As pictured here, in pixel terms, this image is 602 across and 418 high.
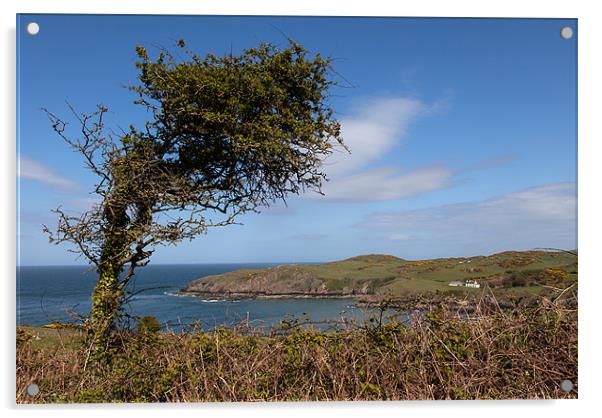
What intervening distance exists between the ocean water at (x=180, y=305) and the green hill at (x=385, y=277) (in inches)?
4.0

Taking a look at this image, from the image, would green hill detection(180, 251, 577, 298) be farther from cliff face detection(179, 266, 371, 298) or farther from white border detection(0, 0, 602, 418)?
white border detection(0, 0, 602, 418)

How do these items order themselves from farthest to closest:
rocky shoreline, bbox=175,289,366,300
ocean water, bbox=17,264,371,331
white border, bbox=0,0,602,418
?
rocky shoreline, bbox=175,289,366,300
ocean water, bbox=17,264,371,331
white border, bbox=0,0,602,418

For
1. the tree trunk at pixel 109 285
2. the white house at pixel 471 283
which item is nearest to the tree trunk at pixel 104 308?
the tree trunk at pixel 109 285

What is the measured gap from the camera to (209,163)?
4.29 m

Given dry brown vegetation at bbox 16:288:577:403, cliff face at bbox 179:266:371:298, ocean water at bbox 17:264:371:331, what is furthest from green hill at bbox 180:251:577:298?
dry brown vegetation at bbox 16:288:577:403

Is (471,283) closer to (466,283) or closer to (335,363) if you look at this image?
(466,283)

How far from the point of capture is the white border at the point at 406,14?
350 centimetres

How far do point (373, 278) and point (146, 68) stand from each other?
293 cm

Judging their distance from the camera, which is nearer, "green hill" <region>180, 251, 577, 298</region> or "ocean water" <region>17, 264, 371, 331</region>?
"ocean water" <region>17, 264, 371, 331</region>

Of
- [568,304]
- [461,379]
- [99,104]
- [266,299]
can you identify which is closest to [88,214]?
[99,104]

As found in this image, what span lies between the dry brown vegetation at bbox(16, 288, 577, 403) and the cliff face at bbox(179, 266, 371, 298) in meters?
0.43

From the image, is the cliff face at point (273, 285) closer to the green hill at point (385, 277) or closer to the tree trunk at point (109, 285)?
the green hill at point (385, 277)

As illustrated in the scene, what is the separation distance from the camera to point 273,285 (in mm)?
4191

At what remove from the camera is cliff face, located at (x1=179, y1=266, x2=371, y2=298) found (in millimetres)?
4078
